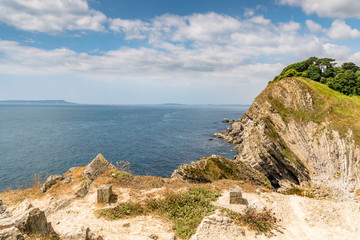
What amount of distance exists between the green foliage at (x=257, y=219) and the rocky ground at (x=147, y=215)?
399mm

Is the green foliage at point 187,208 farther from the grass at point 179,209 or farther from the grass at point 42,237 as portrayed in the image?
the grass at point 42,237

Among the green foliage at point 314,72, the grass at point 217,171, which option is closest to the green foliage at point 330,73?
the green foliage at point 314,72

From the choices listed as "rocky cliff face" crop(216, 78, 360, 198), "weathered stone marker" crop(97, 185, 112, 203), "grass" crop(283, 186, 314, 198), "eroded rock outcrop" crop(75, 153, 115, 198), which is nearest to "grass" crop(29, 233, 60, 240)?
"weathered stone marker" crop(97, 185, 112, 203)

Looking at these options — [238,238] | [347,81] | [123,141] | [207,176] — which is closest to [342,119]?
[347,81]

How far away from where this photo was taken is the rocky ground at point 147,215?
40.3 feet

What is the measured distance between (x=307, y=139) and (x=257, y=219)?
40494mm

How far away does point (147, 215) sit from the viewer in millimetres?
15453

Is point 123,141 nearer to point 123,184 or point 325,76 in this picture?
point 123,184

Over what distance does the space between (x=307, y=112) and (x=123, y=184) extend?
5254cm

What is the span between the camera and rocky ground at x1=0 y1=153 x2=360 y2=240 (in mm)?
12273

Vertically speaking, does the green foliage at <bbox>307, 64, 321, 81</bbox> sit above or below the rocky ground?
above

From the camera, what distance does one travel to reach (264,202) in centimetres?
1747

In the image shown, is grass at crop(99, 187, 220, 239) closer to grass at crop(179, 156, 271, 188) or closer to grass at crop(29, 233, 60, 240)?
grass at crop(29, 233, 60, 240)

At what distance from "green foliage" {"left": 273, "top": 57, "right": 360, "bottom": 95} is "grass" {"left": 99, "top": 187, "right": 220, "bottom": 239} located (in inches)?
2553
